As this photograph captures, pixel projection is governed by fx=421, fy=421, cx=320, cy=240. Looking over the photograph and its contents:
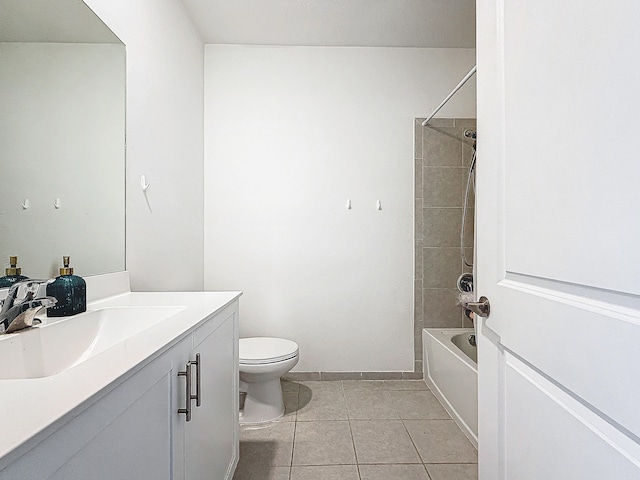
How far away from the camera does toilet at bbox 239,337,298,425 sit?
92.0 inches

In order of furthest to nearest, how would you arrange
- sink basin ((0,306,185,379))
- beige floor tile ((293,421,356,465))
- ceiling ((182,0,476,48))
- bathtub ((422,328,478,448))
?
ceiling ((182,0,476,48))
bathtub ((422,328,478,448))
beige floor tile ((293,421,356,465))
sink basin ((0,306,185,379))

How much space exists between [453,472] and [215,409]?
117 cm

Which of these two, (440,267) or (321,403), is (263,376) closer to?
(321,403)

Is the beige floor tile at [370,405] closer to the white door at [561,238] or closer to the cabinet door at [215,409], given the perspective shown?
the cabinet door at [215,409]

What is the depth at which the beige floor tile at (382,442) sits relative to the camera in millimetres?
2031

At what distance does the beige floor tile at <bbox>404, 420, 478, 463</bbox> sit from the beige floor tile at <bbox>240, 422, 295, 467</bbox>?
2.18ft

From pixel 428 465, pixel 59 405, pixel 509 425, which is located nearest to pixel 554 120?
pixel 509 425

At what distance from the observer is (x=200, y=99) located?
304 cm

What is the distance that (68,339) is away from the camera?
1.19 m

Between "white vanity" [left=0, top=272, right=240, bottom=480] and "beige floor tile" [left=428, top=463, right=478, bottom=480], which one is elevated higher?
"white vanity" [left=0, top=272, right=240, bottom=480]

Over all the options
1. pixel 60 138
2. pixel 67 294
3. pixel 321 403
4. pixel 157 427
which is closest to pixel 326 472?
pixel 321 403

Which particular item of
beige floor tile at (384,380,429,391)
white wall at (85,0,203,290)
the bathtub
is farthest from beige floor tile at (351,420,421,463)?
white wall at (85,0,203,290)

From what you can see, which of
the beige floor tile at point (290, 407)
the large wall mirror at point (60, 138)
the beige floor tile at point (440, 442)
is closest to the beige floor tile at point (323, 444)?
the beige floor tile at point (290, 407)

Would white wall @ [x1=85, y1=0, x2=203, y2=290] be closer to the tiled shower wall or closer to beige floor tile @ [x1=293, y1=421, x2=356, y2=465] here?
beige floor tile @ [x1=293, y1=421, x2=356, y2=465]
